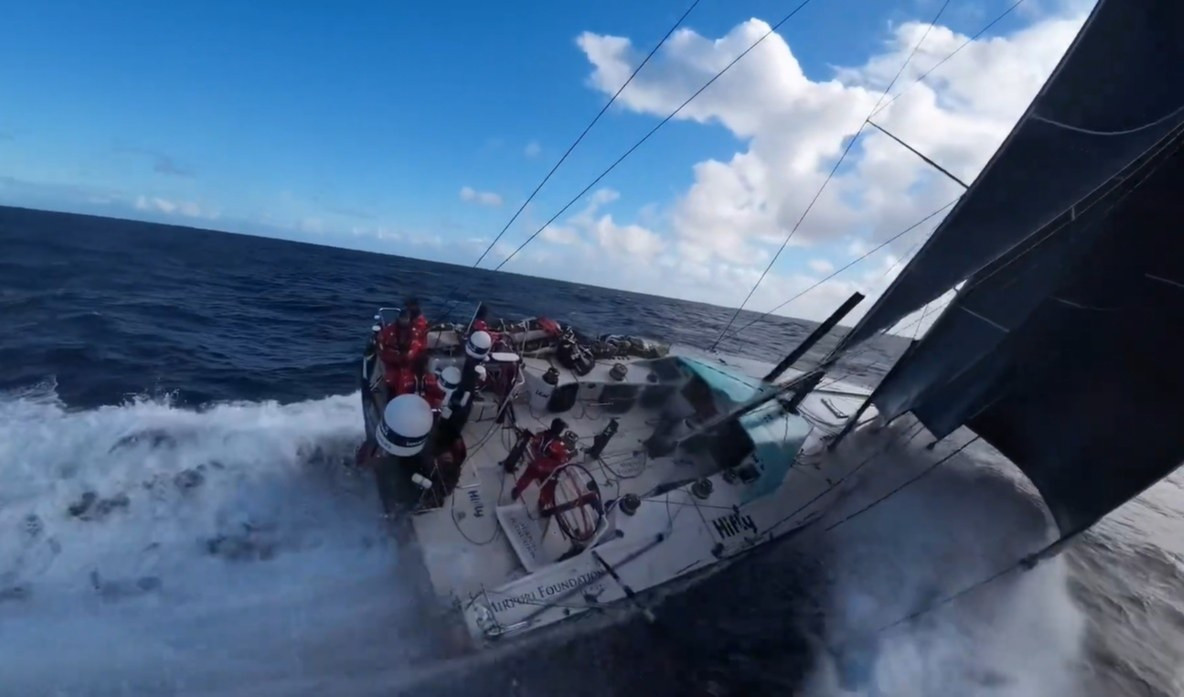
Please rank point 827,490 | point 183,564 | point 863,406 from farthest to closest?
1. point 863,406
2. point 827,490
3. point 183,564

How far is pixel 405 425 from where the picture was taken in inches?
202

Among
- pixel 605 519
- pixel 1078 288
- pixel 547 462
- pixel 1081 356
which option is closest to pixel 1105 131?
pixel 1078 288

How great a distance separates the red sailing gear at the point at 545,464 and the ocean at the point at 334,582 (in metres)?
1.47

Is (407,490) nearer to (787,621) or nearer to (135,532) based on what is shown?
(135,532)

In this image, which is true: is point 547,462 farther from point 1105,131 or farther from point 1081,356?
point 1081,356

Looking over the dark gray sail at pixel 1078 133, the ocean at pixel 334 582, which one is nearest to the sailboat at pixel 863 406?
the dark gray sail at pixel 1078 133

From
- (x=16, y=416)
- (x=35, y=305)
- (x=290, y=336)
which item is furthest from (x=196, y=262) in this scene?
(x=16, y=416)

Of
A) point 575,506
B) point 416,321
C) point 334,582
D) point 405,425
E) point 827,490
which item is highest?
point 416,321

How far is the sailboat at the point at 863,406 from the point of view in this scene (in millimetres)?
5723

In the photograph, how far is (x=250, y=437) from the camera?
24.4 ft

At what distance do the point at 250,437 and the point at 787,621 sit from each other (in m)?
7.56

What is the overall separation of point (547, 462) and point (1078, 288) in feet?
24.7

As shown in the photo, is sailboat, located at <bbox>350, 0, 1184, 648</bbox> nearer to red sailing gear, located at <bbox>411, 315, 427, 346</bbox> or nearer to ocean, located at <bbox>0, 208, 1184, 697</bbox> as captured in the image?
red sailing gear, located at <bbox>411, 315, 427, 346</bbox>

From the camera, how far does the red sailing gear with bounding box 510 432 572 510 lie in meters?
6.19
